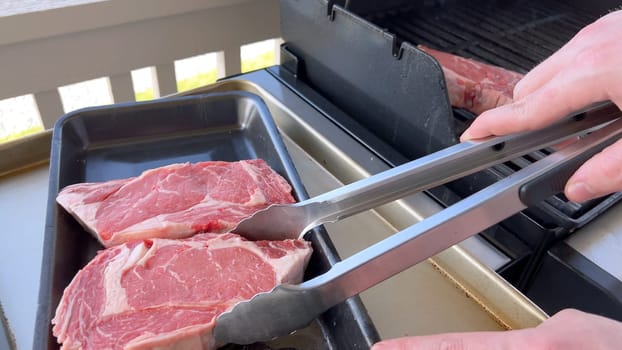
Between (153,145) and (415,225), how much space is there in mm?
689

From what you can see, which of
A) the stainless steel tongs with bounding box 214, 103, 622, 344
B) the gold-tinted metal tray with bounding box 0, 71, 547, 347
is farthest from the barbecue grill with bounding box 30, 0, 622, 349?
the stainless steel tongs with bounding box 214, 103, 622, 344

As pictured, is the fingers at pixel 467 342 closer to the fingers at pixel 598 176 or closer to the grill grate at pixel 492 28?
the fingers at pixel 598 176

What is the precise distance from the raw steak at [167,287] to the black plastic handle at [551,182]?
36cm

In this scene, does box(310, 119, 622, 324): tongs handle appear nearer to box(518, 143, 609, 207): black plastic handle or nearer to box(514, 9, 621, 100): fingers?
box(518, 143, 609, 207): black plastic handle

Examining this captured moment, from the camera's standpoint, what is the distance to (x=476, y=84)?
3.58 feet

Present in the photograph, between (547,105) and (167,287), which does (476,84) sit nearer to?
(547,105)

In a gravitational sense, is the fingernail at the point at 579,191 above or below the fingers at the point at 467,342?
above

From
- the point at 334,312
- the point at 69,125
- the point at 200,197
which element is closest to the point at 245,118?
the point at 200,197

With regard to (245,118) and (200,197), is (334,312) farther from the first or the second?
(245,118)

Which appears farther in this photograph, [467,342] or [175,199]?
[175,199]

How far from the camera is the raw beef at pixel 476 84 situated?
109cm

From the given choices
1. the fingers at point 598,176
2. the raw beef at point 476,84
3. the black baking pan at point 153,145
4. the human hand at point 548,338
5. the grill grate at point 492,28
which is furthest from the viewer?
the grill grate at point 492,28

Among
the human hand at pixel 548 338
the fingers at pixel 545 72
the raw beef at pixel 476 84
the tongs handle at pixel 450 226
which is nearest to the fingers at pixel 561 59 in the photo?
the fingers at pixel 545 72

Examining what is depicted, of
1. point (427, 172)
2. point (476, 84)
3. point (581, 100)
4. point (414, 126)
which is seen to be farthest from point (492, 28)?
point (427, 172)
